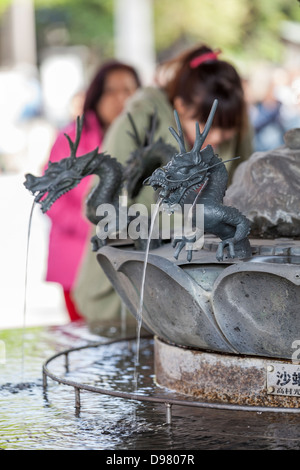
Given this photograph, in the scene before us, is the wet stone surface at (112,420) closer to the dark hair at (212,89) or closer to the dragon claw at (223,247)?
the dragon claw at (223,247)

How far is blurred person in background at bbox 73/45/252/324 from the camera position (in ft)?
16.4

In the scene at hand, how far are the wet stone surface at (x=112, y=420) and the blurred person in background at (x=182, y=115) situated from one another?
52.7 inches

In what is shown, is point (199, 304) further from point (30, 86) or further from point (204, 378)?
point (30, 86)

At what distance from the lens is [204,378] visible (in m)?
3.61

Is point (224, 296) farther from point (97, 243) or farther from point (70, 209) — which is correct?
point (70, 209)

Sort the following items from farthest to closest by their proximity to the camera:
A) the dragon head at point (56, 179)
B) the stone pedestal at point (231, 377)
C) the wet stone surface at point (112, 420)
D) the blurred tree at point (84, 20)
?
the blurred tree at point (84, 20)
the dragon head at point (56, 179)
the stone pedestal at point (231, 377)
the wet stone surface at point (112, 420)

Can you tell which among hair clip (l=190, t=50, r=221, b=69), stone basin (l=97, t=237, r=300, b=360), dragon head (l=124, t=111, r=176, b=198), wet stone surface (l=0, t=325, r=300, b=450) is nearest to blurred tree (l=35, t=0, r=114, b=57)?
hair clip (l=190, t=50, r=221, b=69)

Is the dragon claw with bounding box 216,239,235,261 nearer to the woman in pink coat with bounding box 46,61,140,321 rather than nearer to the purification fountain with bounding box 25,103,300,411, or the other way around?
the purification fountain with bounding box 25,103,300,411

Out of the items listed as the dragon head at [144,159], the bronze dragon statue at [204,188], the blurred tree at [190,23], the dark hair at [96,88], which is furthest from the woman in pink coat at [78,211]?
the blurred tree at [190,23]

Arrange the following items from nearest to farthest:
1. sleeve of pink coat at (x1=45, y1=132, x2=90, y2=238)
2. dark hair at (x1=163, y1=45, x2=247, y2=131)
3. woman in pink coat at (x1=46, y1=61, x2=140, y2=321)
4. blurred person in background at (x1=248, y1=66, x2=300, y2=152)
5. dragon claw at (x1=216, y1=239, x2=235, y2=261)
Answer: dragon claw at (x1=216, y1=239, x2=235, y2=261) → dark hair at (x1=163, y1=45, x2=247, y2=131) → sleeve of pink coat at (x1=45, y1=132, x2=90, y2=238) → woman in pink coat at (x1=46, y1=61, x2=140, y2=321) → blurred person in background at (x1=248, y1=66, x2=300, y2=152)

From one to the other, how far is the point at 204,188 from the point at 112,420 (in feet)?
3.03

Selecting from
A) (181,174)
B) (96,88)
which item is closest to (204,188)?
(181,174)

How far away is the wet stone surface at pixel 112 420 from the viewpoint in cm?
311

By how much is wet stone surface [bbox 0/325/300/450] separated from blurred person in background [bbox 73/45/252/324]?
134 cm
